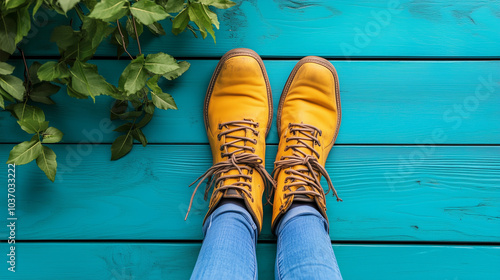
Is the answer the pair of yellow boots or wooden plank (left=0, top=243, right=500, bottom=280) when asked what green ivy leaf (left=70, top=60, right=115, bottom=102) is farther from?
wooden plank (left=0, top=243, right=500, bottom=280)

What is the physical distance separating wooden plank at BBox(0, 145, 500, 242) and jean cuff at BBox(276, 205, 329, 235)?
82 mm

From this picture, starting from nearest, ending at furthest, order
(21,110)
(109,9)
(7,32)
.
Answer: (109,9)
(7,32)
(21,110)

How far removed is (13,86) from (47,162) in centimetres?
16

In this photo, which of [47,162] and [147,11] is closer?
[147,11]

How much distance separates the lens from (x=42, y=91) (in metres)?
0.71

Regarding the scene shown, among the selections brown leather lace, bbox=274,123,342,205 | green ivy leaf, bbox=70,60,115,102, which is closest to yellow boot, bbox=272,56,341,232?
brown leather lace, bbox=274,123,342,205

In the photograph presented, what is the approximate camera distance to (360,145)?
0.76 m

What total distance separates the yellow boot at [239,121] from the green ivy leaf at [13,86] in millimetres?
373

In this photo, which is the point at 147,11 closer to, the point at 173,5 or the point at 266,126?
the point at 173,5

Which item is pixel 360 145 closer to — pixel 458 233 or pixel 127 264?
pixel 458 233

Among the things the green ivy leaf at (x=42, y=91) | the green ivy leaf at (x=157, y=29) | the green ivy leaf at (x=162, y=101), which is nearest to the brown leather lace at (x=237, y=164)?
the green ivy leaf at (x=162, y=101)

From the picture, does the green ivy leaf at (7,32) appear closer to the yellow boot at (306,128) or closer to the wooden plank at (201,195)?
the wooden plank at (201,195)

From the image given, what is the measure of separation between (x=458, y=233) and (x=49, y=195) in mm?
958

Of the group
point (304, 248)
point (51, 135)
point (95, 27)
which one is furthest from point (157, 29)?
point (304, 248)
